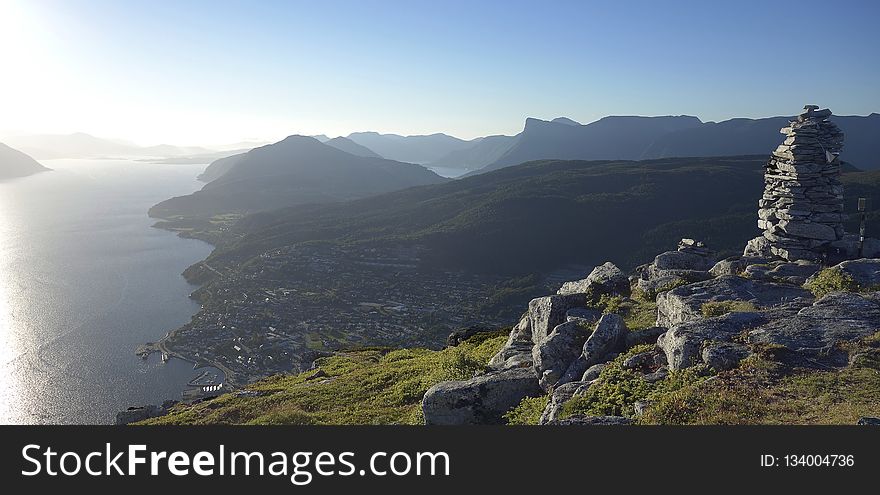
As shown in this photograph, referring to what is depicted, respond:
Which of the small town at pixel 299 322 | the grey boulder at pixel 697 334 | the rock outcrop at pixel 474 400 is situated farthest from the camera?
the small town at pixel 299 322

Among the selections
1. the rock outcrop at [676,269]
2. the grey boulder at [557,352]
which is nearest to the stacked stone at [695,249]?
the rock outcrop at [676,269]

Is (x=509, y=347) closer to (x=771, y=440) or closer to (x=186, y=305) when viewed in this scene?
(x=771, y=440)

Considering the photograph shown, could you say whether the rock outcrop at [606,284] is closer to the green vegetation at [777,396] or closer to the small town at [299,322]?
the green vegetation at [777,396]

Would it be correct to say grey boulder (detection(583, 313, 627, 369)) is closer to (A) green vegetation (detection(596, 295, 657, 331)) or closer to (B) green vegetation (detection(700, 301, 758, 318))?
(A) green vegetation (detection(596, 295, 657, 331))

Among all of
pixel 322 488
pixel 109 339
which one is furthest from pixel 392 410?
pixel 109 339

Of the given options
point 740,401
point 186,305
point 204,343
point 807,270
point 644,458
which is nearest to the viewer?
point 644,458
